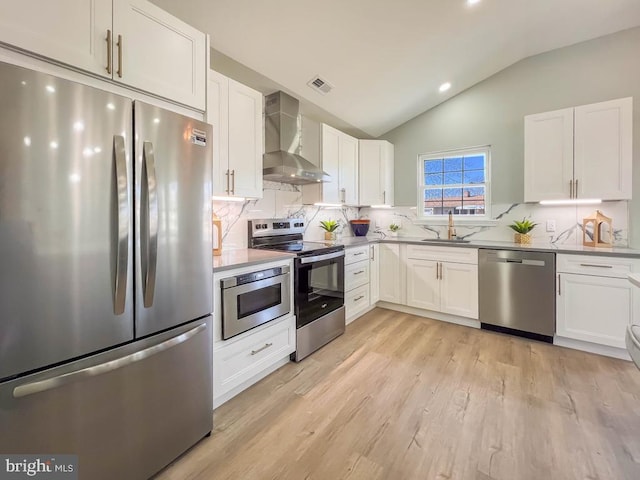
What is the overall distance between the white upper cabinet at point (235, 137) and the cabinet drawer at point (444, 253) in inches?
82.7

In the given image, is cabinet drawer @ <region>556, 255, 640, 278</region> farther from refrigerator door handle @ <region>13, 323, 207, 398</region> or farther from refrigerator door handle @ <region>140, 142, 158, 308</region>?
refrigerator door handle @ <region>140, 142, 158, 308</region>

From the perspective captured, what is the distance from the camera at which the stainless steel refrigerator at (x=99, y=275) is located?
0.99 meters

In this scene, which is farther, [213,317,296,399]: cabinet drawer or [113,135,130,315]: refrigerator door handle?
[213,317,296,399]: cabinet drawer

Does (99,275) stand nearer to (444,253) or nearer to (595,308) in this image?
(444,253)

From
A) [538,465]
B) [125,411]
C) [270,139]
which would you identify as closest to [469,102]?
[270,139]

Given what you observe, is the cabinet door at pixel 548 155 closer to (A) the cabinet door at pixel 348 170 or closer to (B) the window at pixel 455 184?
(B) the window at pixel 455 184

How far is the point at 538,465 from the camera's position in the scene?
4.85 ft

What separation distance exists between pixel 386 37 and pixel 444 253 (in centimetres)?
231

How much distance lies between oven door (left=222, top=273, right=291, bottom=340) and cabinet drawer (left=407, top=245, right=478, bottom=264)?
1929 mm

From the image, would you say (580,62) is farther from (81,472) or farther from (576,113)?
(81,472)

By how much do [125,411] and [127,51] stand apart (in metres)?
1.64

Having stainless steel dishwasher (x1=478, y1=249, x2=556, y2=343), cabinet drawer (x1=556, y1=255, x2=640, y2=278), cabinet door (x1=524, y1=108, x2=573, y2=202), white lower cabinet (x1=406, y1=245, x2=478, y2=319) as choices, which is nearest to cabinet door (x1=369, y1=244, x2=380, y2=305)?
white lower cabinet (x1=406, y1=245, x2=478, y2=319)

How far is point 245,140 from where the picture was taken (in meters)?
2.46

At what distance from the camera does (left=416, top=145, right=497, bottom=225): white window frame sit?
375 centimetres
